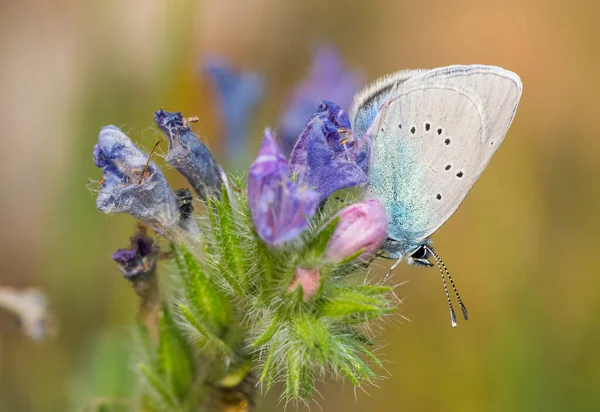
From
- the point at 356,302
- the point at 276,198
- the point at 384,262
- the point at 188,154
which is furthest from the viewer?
the point at 384,262

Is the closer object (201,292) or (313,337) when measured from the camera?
(313,337)

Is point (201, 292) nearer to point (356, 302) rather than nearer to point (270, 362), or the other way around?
point (270, 362)

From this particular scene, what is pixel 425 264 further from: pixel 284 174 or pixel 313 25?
pixel 313 25

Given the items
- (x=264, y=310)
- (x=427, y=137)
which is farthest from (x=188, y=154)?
(x=427, y=137)

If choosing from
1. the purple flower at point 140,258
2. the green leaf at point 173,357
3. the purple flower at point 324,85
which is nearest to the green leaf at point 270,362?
the green leaf at point 173,357

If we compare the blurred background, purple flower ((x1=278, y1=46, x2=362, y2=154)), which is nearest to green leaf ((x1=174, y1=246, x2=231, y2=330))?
the blurred background

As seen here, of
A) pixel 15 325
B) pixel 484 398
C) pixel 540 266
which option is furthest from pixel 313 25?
pixel 15 325
